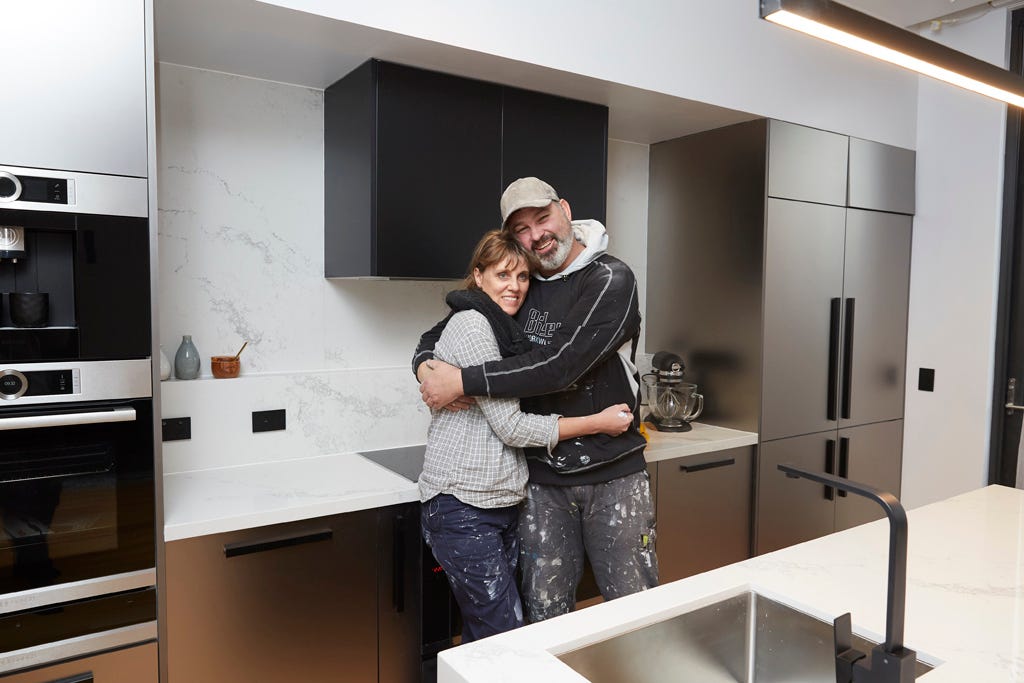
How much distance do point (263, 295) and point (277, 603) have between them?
3.32 ft

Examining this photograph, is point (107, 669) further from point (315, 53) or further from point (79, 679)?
point (315, 53)

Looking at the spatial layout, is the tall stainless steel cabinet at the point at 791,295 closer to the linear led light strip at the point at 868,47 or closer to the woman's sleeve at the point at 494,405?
the woman's sleeve at the point at 494,405

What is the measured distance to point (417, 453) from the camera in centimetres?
249

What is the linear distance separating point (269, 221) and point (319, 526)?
1058 millimetres

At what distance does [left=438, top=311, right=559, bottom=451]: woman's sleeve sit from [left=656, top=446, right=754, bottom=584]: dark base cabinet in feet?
2.82

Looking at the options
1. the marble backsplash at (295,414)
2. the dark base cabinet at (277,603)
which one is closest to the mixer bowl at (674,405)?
the marble backsplash at (295,414)

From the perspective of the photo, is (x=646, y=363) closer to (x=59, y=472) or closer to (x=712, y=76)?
(x=712, y=76)

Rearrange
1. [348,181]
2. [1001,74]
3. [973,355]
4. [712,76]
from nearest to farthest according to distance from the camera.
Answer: [1001,74]
[348,181]
[712,76]
[973,355]

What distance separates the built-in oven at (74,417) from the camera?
4.83 ft

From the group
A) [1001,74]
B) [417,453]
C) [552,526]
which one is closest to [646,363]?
[417,453]

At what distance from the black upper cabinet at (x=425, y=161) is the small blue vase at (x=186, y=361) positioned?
510 millimetres

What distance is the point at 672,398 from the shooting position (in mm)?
2873

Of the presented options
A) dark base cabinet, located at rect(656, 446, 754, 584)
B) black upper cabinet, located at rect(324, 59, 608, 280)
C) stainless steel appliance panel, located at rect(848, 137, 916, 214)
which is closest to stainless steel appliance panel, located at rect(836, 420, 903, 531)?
dark base cabinet, located at rect(656, 446, 754, 584)

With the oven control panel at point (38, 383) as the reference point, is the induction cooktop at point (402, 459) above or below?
below
